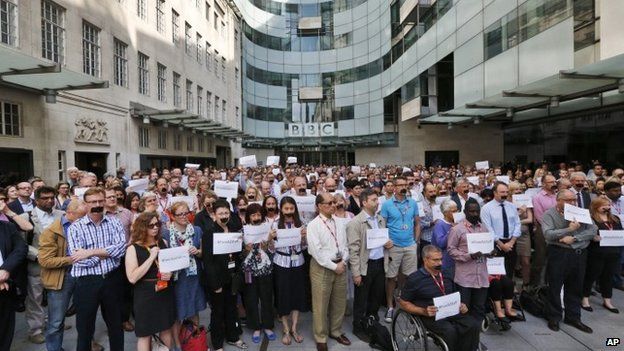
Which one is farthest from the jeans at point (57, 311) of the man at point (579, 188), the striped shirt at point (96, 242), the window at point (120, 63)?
the window at point (120, 63)

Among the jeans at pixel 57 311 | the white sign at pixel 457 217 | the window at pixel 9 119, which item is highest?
the window at pixel 9 119

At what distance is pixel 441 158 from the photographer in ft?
103

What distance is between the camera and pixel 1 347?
4.15 meters

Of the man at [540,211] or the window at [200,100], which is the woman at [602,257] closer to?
the man at [540,211]

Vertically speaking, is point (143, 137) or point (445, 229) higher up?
point (143, 137)

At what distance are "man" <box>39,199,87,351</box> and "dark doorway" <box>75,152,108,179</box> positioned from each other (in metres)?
12.6

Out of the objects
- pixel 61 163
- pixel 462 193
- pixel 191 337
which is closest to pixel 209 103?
pixel 61 163

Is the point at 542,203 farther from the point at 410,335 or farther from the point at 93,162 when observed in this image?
the point at 93,162

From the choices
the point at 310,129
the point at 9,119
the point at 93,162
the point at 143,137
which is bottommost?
the point at 93,162

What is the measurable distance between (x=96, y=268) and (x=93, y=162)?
1421cm

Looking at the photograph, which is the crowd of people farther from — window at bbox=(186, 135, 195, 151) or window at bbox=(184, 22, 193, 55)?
window at bbox=(184, 22, 193, 55)

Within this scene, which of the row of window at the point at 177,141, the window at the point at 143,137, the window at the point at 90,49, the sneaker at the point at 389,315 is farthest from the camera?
the row of window at the point at 177,141

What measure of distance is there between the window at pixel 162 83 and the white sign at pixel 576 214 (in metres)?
22.0

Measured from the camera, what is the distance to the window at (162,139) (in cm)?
2219
